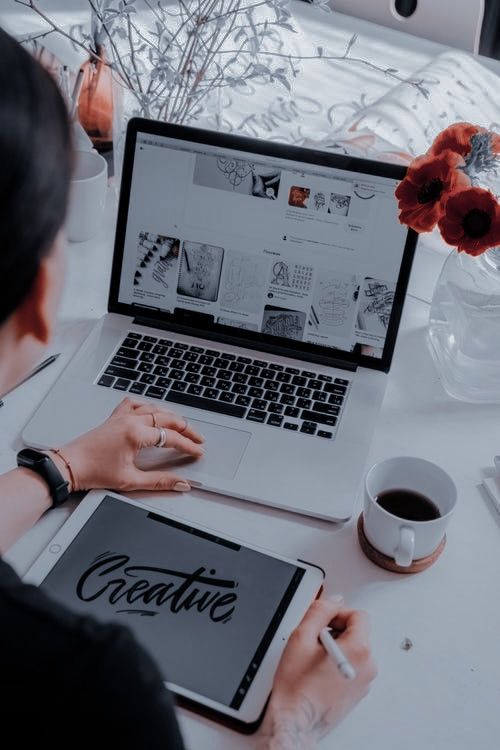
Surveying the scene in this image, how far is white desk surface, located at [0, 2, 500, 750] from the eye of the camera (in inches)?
27.1

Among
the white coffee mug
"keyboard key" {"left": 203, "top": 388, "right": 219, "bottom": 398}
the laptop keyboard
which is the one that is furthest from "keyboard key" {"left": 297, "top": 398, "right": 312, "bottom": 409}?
the white coffee mug

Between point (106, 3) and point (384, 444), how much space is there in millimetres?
701

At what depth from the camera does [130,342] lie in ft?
3.44

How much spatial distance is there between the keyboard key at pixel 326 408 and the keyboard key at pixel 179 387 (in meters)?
0.17

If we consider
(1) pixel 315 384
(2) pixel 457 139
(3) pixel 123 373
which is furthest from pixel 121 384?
(2) pixel 457 139

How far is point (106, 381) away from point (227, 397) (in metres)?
0.16

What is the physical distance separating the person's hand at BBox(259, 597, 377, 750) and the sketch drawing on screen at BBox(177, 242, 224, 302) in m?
0.48

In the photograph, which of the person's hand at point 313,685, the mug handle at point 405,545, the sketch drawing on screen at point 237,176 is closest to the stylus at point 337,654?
the person's hand at point 313,685

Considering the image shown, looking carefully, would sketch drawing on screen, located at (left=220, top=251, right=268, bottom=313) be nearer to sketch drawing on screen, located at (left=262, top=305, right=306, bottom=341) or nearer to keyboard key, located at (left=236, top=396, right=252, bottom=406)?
sketch drawing on screen, located at (left=262, top=305, right=306, bottom=341)

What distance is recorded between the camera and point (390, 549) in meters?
0.79

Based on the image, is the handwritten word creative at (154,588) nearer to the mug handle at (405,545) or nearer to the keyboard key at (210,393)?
the mug handle at (405,545)

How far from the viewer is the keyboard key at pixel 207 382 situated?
1001 millimetres

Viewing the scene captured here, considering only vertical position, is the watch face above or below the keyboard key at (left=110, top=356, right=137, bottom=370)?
below

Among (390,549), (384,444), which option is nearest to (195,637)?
(390,549)
